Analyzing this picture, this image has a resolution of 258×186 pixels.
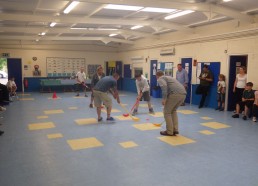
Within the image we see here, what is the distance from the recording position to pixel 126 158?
400 cm

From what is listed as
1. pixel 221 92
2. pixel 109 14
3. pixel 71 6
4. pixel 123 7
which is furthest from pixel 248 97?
pixel 71 6

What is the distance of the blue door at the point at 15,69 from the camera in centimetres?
1379

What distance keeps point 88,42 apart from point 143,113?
353 inches

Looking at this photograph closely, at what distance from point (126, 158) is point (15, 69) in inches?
476

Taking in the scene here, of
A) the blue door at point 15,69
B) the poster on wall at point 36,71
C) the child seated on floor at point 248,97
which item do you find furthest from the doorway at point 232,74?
the blue door at point 15,69

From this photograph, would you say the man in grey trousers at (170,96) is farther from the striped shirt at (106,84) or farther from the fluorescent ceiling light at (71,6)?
the fluorescent ceiling light at (71,6)

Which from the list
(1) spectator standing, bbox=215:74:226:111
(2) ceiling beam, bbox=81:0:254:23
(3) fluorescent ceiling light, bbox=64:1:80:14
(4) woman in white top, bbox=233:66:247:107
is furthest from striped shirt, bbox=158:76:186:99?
(1) spectator standing, bbox=215:74:226:111

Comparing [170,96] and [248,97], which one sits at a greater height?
[170,96]

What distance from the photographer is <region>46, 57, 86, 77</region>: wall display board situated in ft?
48.2

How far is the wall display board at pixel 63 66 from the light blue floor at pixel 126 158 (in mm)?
8853

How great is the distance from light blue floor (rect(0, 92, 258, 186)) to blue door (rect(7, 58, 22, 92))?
8.52 meters

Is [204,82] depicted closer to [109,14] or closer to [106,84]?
[109,14]

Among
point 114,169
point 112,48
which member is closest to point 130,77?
point 112,48

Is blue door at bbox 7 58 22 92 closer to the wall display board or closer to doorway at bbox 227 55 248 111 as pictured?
the wall display board
